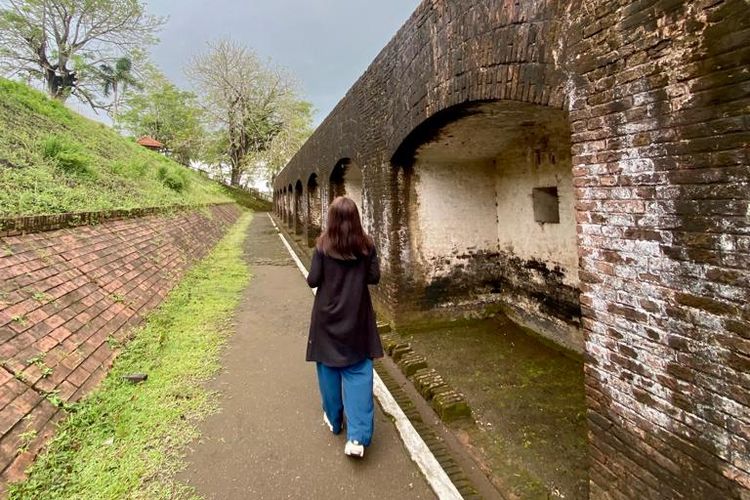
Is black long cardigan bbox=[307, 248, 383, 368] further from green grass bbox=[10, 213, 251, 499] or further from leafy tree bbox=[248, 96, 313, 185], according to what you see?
leafy tree bbox=[248, 96, 313, 185]

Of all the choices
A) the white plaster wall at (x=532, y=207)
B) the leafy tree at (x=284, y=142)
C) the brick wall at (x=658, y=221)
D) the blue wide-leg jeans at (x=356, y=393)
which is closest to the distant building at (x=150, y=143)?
the leafy tree at (x=284, y=142)

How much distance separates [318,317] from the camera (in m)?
2.57

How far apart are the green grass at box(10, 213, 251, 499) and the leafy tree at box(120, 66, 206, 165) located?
3620 cm

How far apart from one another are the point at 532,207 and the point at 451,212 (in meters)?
1.06

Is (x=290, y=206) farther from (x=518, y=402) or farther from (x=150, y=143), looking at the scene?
(x=150, y=143)

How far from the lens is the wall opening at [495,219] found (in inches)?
170

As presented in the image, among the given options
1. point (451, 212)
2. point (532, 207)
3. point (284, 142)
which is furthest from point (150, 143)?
point (532, 207)

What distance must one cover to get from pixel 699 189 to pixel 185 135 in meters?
41.9

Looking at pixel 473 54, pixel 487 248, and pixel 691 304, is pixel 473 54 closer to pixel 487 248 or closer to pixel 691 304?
pixel 691 304

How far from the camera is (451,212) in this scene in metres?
5.35

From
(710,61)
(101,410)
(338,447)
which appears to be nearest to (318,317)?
(338,447)

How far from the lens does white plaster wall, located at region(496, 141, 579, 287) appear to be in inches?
170

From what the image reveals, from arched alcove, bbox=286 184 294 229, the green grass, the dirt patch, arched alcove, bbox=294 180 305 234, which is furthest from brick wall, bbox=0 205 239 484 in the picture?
arched alcove, bbox=286 184 294 229

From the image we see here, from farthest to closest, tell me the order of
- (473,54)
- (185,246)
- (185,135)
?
1. (185,135)
2. (185,246)
3. (473,54)
